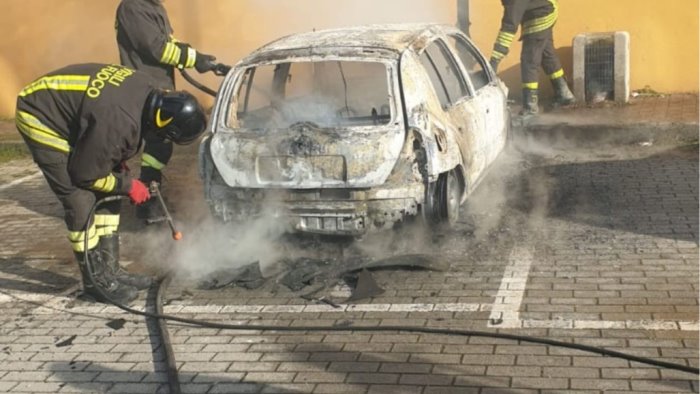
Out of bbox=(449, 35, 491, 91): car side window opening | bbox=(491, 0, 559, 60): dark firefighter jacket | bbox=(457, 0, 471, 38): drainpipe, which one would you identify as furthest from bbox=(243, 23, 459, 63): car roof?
bbox=(457, 0, 471, 38): drainpipe

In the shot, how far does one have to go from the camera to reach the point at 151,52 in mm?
7781

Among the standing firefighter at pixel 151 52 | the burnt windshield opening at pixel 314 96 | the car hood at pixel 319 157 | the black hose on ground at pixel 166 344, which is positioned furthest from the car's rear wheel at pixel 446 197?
the standing firefighter at pixel 151 52

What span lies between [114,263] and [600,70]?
7.05 m

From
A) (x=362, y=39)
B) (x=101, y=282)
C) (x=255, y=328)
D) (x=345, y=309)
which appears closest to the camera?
(x=255, y=328)

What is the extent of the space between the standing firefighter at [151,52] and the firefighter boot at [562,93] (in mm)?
4847

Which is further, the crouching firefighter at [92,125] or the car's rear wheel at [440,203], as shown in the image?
the car's rear wheel at [440,203]

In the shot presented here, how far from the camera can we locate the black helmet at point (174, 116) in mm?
5492

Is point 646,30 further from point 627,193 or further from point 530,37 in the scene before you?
point 627,193

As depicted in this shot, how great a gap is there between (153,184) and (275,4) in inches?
257

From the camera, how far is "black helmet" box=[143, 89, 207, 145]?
5.49 metres

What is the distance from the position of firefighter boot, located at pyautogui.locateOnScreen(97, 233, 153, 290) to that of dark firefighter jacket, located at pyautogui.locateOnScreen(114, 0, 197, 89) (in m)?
1.94

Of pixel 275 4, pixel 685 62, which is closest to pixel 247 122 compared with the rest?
pixel 275 4

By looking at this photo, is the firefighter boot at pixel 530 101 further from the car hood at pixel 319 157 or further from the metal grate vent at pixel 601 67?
the car hood at pixel 319 157

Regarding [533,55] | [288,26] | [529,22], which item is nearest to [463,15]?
[529,22]
